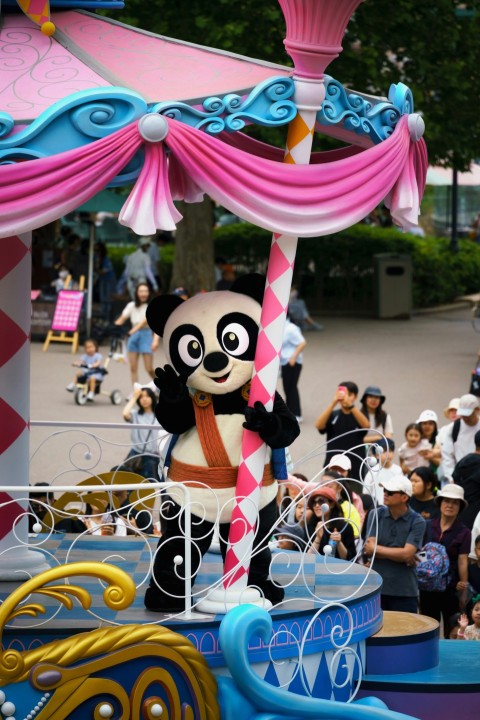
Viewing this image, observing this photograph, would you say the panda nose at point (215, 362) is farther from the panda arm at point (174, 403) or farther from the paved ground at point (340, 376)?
the paved ground at point (340, 376)

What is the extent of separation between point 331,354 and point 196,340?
17.4m

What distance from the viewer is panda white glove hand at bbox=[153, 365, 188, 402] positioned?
24.3 feet

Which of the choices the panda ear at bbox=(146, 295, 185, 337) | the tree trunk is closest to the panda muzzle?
the panda ear at bbox=(146, 295, 185, 337)

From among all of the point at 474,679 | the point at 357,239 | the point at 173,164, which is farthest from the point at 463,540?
the point at 357,239

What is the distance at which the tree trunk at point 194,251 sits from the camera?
26.0m

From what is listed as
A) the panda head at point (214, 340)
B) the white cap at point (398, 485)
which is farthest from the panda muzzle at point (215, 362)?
the white cap at point (398, 485)

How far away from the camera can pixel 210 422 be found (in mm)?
7391

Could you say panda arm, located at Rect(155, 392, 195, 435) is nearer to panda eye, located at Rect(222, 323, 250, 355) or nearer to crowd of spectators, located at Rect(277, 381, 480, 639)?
panda eye, located at Rect(222, 323, 250, 355)

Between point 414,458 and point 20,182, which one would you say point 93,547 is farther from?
point 414,458

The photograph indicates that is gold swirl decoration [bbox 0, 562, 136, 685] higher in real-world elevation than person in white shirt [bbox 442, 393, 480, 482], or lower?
lower

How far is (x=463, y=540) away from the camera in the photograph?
10.1m

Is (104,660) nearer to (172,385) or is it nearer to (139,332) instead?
(172,385)

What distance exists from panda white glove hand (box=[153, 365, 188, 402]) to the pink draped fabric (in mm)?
936

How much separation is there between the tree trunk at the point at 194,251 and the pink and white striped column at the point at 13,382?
17828 mm
